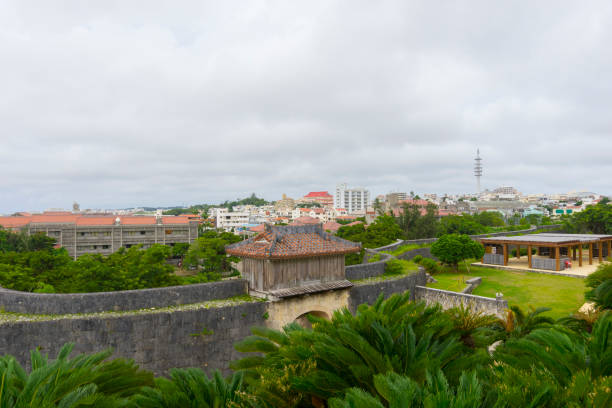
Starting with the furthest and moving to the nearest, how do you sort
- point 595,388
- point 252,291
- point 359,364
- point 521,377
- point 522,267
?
point 522,267
point 252,291
point 359,364
point 521,377
point 595,388

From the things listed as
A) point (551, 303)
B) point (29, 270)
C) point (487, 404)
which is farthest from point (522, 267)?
point (29, 270)

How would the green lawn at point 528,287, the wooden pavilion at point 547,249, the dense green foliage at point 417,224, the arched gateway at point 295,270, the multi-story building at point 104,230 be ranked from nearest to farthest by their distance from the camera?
the arched gateway at point 295,270 < the green lawn at point 528,287 < the wooden pavilion at point 547,249 < the dense green foliage at point 417,224 < the multi-story building at point 104,230

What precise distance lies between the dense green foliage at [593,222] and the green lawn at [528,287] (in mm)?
19484

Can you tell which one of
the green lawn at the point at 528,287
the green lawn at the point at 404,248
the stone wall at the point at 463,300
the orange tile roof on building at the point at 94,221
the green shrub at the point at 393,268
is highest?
the orange tile roof on building at the point at 94,221

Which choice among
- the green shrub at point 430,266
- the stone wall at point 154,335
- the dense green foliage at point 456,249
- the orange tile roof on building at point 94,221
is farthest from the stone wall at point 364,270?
the orange tile roof on building at point 94,221

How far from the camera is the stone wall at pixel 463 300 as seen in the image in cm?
1407

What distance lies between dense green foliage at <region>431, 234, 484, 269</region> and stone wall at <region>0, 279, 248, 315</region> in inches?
657

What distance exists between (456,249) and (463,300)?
26.4 ft

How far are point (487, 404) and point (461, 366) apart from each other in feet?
5.31

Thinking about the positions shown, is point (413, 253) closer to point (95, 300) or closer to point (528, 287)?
point (528, 287)

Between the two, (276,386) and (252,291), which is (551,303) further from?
(276,386)

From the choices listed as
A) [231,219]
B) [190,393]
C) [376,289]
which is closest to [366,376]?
[190,393]

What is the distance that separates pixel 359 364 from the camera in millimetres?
4484

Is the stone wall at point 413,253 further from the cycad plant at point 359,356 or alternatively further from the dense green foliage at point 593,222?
the cycad plant at point 359,356
